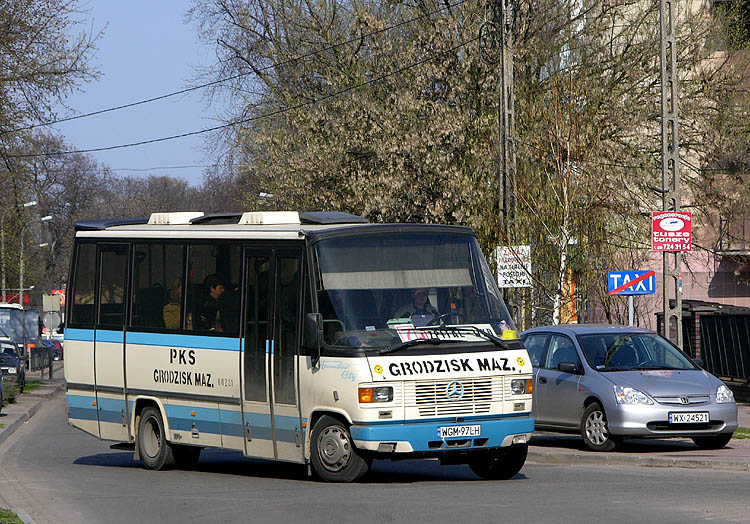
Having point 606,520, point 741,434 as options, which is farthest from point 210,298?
point 741,434

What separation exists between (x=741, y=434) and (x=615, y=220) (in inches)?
343

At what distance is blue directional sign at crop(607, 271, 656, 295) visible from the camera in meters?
23.7

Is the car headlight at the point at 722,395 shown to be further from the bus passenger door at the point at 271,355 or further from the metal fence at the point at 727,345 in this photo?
the metal fence at the point at 727,345

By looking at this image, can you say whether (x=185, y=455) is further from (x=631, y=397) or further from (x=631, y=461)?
(x=631, y=397)

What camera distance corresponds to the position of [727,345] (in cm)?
2797

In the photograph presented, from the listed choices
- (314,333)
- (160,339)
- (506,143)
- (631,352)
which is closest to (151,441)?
(160,339)

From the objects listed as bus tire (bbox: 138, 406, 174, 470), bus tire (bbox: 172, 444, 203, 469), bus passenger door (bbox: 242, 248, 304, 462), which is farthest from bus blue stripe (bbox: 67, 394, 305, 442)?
bus tire (bbox: 172, 444, 203, 469)

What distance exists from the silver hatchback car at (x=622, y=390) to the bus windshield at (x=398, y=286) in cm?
329

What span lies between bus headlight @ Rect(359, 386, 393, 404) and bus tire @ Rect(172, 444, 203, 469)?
154 inches

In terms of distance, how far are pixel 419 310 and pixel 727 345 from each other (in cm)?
1636

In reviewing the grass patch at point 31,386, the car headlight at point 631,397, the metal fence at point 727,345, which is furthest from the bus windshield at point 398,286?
the grass patch at point 31,386

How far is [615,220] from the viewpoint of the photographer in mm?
26766

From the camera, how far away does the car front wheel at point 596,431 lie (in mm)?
16484

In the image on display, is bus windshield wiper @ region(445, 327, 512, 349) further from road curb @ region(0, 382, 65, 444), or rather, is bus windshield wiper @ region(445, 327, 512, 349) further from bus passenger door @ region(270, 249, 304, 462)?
road curb @ region(0, 382, 65, 444)
